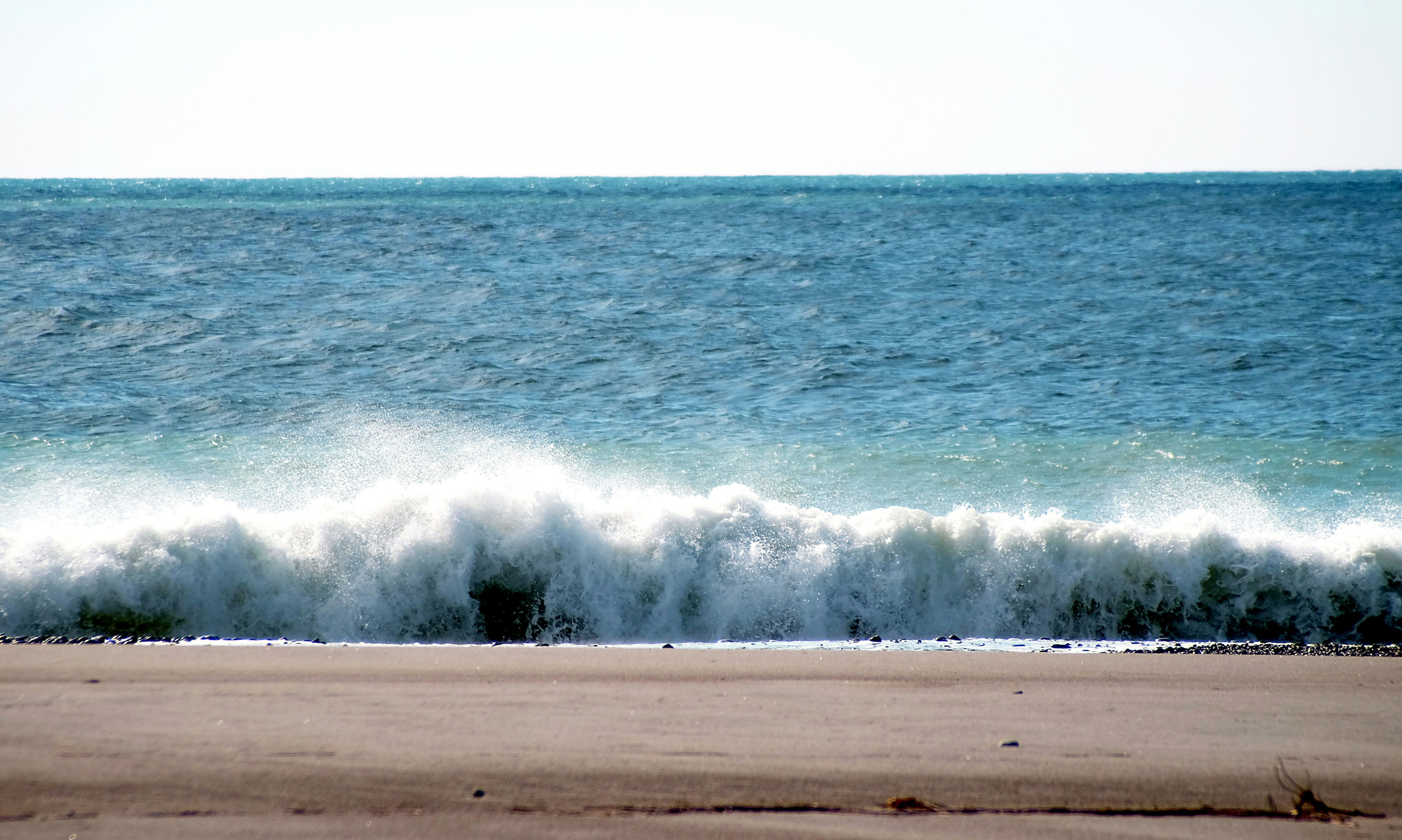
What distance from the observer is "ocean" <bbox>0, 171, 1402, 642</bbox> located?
22.1 ft

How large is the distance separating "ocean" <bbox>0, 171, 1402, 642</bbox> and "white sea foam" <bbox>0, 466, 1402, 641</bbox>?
2 cm

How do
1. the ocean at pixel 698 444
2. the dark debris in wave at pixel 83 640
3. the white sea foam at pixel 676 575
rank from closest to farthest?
the dark debris in wave at pixel 83 640
the white sea foam at pixel 676 575
the ocean at pixel 698 444

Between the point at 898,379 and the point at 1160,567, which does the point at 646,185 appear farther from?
the point at 1160,567

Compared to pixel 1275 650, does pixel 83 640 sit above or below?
below

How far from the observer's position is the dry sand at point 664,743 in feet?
11.0

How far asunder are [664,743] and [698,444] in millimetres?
6389

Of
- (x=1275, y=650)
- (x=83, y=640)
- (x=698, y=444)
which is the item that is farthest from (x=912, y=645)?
(x=83, y=640)

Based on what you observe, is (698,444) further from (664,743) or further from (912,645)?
(664,743)

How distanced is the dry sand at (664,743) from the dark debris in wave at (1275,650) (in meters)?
0.30

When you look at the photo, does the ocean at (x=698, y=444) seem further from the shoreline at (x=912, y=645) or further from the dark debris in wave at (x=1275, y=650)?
the dark debris in wave at (x=1275, y=650)

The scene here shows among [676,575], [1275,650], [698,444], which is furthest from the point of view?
[698,444]

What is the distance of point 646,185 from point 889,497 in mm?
86181

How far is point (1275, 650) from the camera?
5605 mm

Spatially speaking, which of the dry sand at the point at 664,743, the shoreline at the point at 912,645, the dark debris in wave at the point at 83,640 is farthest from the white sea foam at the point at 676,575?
the dry sand at the point at 664,743
